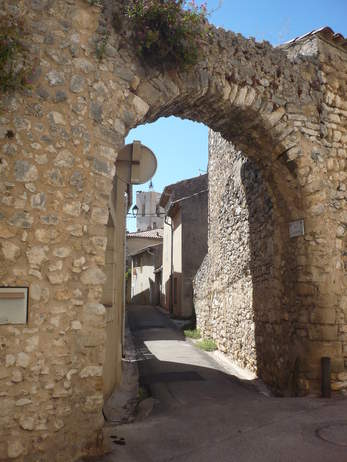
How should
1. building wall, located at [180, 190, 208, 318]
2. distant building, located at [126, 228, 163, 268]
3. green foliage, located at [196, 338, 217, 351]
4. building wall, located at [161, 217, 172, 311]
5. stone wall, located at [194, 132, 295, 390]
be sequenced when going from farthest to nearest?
distant building, located at [126, 228, 163, 268]
building wall, located at [161, 217, 172, 311]
building wall, located at [180, 190, 208, 318]
green foliage, located at [196, 338, 217, 351]
stone wall, located at [194, 132, 295, 390]

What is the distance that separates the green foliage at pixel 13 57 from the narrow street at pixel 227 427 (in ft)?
10.7

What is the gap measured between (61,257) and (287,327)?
387cm

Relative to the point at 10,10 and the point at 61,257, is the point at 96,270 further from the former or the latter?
the point at 10,10

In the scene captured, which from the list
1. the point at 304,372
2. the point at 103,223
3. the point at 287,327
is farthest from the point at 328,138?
the point at 103,223

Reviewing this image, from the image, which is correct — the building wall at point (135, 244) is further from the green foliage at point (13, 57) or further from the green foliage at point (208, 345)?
the green foliage at point (13, 57)

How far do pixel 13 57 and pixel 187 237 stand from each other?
51.4 ft

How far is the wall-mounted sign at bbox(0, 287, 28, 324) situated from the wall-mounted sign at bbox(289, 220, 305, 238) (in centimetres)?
390

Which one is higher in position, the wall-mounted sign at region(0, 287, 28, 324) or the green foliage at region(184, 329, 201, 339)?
the wall-mounted sign at region(0, 287, 28, 324)

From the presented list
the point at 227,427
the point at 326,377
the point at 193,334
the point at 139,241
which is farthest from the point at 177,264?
the point at 227,427

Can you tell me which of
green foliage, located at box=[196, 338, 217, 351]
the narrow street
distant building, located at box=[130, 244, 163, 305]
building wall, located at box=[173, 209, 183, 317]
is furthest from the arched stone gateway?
distant building, located at box=[130, 244, 163, 305]

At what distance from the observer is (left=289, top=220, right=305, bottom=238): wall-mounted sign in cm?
586

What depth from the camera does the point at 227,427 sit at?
169 inches

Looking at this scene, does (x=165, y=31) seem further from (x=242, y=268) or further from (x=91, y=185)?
(x=242, y=268)

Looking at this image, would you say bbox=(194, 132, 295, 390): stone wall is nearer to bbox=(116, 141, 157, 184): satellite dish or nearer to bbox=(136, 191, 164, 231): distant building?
bbox=(116, 141, 157, 184): satellite dish
